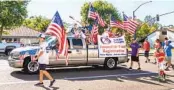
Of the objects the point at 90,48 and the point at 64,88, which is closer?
the point at 64,88

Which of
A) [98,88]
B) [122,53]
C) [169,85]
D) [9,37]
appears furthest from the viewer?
[9,37]

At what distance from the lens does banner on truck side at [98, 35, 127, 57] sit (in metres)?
16.7

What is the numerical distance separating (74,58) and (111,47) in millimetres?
2314

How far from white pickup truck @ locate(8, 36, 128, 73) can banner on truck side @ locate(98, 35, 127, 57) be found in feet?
0.74

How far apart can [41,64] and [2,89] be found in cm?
161

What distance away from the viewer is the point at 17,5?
3688cm

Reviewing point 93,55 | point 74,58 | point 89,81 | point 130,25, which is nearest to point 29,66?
point 74,58

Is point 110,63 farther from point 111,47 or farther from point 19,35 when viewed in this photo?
point 19,35

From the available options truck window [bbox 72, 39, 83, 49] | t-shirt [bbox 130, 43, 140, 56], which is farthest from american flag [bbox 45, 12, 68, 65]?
t-shirt [bbox 130, 43, 140, 56]

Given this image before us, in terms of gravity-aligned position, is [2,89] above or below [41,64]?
below

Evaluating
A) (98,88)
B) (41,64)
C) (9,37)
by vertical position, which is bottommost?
(98,88)

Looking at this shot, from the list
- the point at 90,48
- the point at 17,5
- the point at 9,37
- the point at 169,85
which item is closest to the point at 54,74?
the point at 90,48

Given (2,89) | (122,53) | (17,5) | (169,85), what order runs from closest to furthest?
(2,89)
(169,85)
(122,53)
(17,5)

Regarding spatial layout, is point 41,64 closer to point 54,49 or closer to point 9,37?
point 54,49
